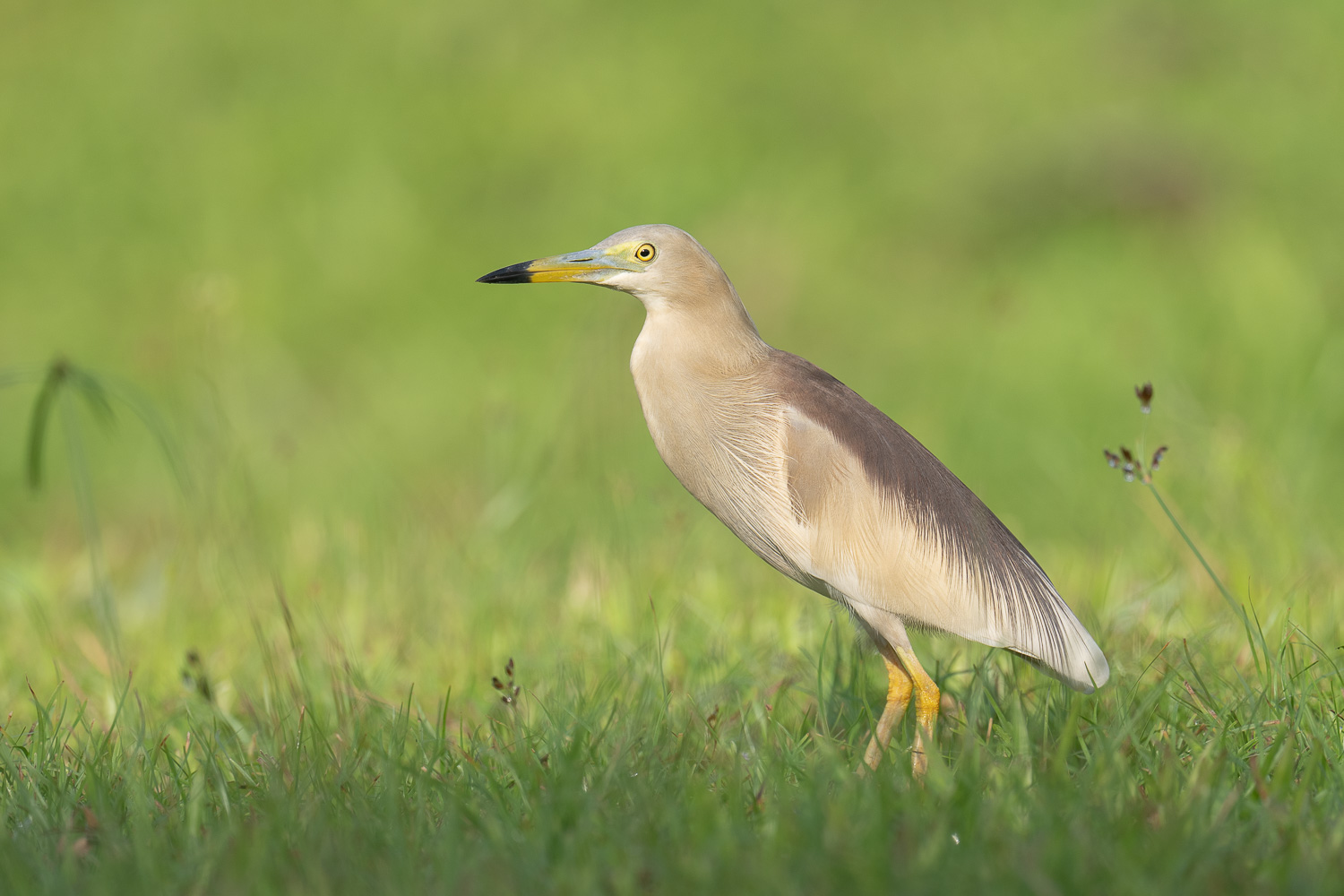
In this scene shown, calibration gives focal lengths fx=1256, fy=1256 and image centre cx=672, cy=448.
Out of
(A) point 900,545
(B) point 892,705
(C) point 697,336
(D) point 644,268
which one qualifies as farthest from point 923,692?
(D) point 644,268

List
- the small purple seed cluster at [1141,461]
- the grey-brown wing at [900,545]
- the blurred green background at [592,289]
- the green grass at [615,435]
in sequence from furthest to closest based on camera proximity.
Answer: the blurred green background at [592,289], the grey-brown wing at [900,545], the small purple seed cluster at [1141,461], the green grass at [615,435]

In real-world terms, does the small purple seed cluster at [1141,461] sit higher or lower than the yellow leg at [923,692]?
higher

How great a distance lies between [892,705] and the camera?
10.6ft

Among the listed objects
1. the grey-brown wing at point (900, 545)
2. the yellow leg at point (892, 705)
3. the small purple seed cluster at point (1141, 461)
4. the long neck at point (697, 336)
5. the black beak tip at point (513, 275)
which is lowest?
the yellow leg at point (892, 705)

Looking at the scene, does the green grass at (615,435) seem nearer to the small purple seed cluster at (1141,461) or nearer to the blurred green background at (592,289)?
the blurred green background at (592,289)

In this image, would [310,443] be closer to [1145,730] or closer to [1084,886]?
[1145,730]

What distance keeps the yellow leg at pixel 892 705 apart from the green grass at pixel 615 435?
0.08 m

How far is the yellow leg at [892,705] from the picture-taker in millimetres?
3059

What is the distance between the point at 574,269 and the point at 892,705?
1.42 m

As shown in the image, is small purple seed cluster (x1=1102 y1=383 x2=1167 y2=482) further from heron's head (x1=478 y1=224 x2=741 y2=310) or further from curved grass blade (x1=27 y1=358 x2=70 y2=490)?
curved grass blade (x1=27 y1=358 x2=70 y2=490)

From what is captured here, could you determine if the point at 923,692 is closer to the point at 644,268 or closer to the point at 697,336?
the point at 697,336

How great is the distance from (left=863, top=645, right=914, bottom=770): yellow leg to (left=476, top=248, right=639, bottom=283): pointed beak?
128 centimetres

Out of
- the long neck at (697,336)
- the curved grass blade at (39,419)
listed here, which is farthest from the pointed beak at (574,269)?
the curved grass blade at (39,419)

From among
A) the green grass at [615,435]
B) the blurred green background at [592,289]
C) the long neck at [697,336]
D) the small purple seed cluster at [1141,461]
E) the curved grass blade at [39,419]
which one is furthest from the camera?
the blurred green background at [592,289]
